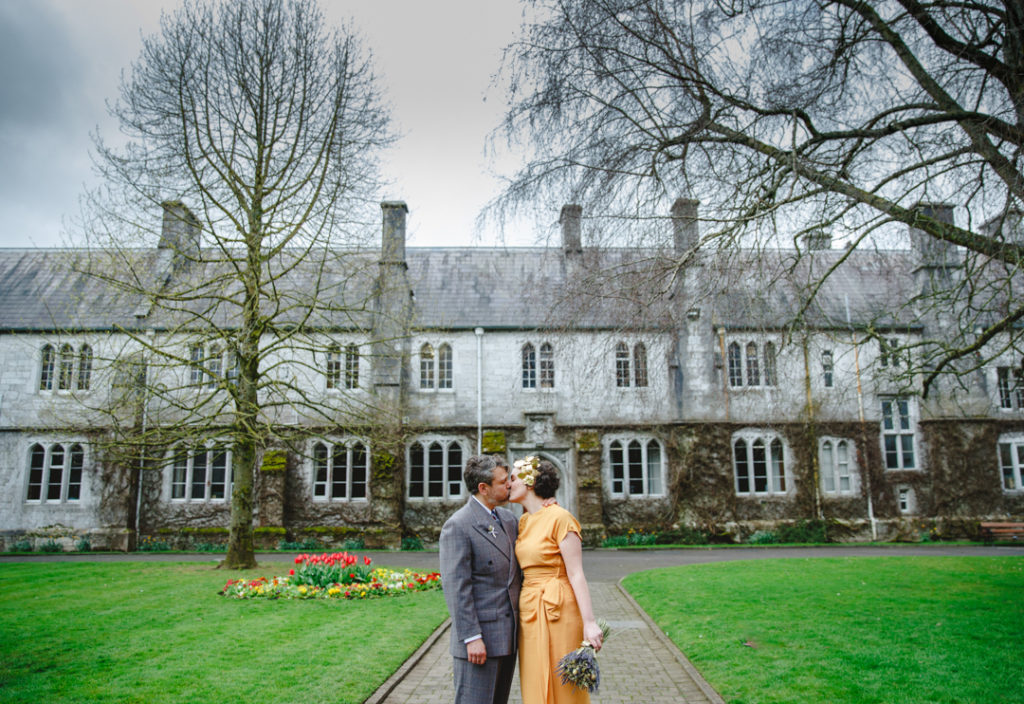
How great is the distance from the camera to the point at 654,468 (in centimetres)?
2380

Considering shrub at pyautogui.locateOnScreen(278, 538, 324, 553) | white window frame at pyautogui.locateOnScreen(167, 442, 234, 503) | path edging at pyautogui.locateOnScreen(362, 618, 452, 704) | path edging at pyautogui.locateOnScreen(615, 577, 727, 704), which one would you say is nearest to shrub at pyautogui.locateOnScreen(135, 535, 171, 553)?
white window frame at pyautogui.locateOnScreen(167, 442, 234, 503)

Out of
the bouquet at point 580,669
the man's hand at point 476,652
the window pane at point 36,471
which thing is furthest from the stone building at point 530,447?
the bouquet at point 580,669

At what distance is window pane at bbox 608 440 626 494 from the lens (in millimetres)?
23547

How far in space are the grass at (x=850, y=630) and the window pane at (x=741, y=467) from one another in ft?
28.6

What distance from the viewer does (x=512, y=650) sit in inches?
171

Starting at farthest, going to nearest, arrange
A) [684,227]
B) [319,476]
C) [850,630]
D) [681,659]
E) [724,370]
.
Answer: [724,370]
[319,476]
[850,630]
[684,227]
[681,659]

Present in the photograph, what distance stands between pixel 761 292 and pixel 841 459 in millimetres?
19768

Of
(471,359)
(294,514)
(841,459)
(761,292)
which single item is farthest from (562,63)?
(841,459)

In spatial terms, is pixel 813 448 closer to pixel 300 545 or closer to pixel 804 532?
pixel 804 532

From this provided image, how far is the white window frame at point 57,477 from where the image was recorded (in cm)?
2286

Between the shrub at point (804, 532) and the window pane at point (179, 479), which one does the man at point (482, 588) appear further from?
the window pane at point (179, 479)

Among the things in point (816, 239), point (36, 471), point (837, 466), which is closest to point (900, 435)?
point (837, 466)

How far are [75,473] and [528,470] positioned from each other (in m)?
24.5

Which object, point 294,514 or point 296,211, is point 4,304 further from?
point 296,211
